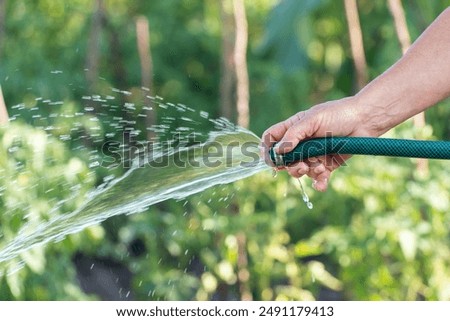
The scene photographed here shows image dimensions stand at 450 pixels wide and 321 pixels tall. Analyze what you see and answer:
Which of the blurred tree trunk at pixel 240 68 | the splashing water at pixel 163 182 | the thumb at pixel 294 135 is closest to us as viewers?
the thumb at pixel 294 135

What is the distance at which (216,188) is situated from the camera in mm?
3986

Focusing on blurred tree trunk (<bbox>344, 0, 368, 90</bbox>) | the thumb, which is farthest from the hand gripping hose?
blurred tree trunk (<bbox>344, 0, 368, 90</bbox>)

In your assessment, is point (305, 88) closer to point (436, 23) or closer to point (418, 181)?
point (418, 181)

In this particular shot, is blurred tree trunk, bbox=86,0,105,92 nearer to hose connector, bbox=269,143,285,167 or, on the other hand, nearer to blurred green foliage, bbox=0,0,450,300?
blurred green foliage, bbox=0,0,450,300

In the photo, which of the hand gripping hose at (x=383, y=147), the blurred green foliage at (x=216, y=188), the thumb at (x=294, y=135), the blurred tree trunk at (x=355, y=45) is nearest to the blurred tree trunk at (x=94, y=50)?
the blurred green foliage at (x=216, y=188)

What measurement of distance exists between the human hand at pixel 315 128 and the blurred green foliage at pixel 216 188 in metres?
1.17

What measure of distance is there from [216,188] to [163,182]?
1410 mm

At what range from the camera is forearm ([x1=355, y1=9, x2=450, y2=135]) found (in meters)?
2.09

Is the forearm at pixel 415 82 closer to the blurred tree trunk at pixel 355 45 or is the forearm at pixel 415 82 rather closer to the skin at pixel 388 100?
the skin at pixel 388 100

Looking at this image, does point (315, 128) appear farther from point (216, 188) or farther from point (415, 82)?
point (216, 188)

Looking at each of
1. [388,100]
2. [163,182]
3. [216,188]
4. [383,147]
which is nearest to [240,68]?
[216,188]

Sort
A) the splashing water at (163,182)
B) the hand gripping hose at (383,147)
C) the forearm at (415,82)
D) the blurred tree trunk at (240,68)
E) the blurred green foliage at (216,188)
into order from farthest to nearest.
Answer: the blurred tree trunk at (240,68), the blurred green foliage at (216,188), the splashing water at (163,182), the forearm at (415,82), the hand gripping hose at (383,147)

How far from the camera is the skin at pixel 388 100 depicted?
2.05 m

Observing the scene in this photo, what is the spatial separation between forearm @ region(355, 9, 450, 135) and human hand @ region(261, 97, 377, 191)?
0.10ft
